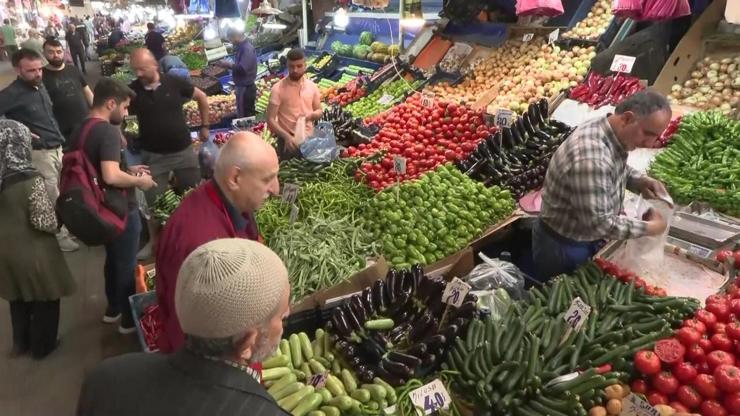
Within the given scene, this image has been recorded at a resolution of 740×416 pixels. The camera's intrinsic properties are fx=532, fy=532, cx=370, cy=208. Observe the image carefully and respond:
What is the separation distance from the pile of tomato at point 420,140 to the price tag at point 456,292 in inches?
75.9

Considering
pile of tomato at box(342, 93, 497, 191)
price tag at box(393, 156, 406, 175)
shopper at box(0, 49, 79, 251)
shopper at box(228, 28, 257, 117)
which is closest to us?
price tag at box(393, 156, 406, 175)

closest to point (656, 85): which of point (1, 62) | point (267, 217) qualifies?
point (267, 217)

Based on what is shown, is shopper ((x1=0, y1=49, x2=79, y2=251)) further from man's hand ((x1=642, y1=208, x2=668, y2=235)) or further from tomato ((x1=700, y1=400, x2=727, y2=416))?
tomato ((x1=700, y1=400, x2=727, y2=416))

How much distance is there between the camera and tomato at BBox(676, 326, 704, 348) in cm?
239

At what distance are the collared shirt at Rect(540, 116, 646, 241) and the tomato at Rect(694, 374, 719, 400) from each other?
952 mm

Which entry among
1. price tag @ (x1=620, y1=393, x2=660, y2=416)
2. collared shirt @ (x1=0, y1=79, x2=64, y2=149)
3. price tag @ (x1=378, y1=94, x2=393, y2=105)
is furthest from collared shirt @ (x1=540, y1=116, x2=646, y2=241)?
collared shirt @ (x1=0, y1=79, x2=64, y2=149)

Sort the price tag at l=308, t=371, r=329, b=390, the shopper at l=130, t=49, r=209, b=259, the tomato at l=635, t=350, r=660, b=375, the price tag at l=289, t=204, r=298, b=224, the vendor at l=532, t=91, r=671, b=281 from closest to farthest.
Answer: the tomato at l=635, t=350, r=660, b=375
the price tag at l=308, t=371, r=329, b=390
the vendor at l=532, t=91, r=671, b=281
the price tag at l=289, t=204, r=298, b=224
the shopper at l=130, t=49, r=209, b=259

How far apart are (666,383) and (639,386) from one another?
12 centimetres

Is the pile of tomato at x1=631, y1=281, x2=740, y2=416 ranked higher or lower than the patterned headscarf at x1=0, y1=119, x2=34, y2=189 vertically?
lower

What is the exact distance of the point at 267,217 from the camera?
157 inches

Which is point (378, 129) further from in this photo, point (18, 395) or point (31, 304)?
point (18, 395)

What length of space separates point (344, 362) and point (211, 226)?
0.96m

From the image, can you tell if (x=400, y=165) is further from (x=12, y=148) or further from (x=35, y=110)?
(x=35, y=110)

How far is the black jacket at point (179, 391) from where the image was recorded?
125 cm
